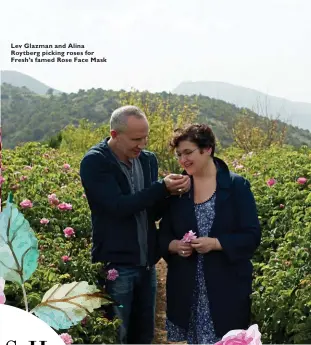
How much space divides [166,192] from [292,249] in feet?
3.84

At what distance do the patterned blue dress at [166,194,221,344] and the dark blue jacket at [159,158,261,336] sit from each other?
0.02 metres

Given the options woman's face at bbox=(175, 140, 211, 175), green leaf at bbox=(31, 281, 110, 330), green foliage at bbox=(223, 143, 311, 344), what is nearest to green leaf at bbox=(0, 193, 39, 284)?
green leaf at bbox=(31, 281, 110, 330)

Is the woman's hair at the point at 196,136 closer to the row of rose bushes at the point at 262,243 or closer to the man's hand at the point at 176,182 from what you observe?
the man's hand at the point at 176,182

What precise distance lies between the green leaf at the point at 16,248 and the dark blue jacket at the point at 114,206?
101 cm

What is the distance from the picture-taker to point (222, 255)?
2.56 metres

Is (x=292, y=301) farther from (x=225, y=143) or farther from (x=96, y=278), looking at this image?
(x=225, y=143)

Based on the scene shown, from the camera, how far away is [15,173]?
213 inches

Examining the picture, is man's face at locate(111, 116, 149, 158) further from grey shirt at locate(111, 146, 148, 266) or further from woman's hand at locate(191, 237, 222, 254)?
woman's hand at locate(191, 237, 222, 254)

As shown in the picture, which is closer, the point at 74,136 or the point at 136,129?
the point at 136,129

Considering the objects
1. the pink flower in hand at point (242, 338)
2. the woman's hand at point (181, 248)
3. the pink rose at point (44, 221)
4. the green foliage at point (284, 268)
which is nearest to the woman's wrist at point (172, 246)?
the woman's hand at point (181, 248)

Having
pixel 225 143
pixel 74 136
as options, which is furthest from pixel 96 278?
pixel 225 143

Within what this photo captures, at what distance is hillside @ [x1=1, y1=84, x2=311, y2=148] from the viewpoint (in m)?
23.5

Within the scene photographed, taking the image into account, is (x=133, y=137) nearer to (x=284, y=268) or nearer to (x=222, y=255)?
(x=222, y=255)

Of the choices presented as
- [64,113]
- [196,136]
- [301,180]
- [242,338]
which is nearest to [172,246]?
[196,136]
